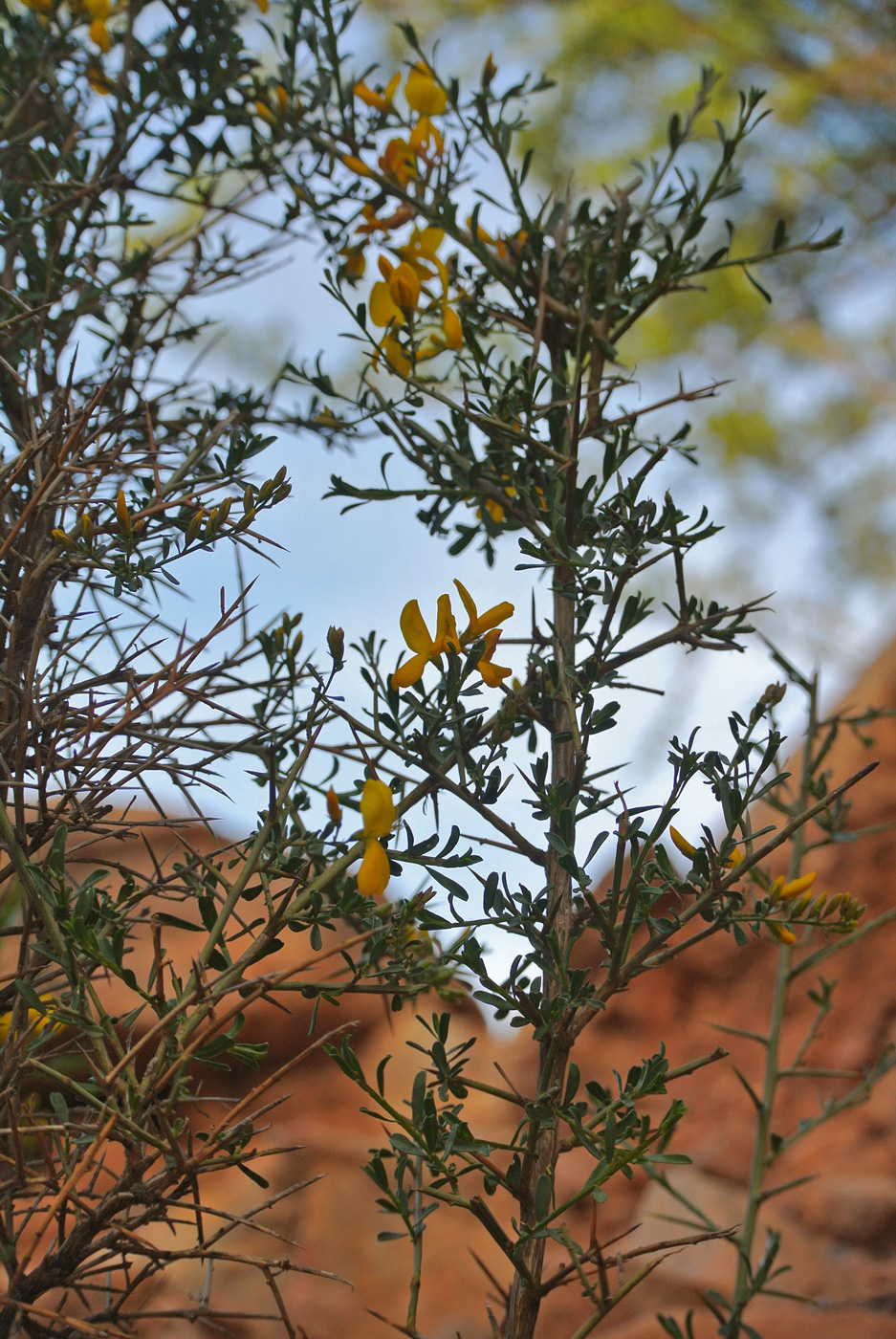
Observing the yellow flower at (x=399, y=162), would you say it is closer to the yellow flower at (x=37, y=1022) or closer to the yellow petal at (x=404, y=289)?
the yellow petal at (x=404, y=289)

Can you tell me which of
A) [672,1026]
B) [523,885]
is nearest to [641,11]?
[672,1026]

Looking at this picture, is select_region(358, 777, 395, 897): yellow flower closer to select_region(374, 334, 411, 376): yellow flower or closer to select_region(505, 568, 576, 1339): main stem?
select_region(505, 568, 576, 1339): main stem

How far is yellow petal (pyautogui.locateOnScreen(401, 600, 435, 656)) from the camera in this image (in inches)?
26.5

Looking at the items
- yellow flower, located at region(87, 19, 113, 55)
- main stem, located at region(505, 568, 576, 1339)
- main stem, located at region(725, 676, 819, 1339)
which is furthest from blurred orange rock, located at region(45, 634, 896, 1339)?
yellow flower, located at region(87, 19, 113, 55)

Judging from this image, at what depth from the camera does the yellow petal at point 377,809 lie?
60cm

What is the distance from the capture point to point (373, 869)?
590 mm

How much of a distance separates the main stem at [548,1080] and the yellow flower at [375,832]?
0.12 meters

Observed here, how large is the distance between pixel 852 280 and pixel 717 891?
15.5 ft

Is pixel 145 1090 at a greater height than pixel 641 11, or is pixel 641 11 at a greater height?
pixel 641 11

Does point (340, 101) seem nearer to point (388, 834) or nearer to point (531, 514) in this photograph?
point (531, 514)

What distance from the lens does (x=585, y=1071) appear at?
2.88 meters

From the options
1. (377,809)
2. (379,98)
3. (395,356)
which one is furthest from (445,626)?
(379,98)

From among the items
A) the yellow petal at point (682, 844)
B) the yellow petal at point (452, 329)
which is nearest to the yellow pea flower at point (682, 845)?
the yellow petal at point (682, 844)

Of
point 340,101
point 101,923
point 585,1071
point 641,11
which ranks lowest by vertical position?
point 101,923
